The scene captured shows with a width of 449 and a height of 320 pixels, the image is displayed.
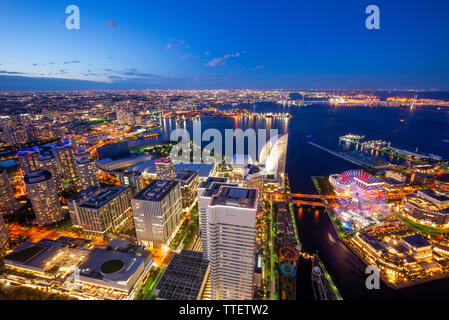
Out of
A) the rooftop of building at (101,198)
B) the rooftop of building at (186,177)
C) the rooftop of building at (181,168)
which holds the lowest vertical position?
the rooftop of building at (101,198)

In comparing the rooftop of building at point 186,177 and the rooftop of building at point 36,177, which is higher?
the rooftop of building at point 36,177

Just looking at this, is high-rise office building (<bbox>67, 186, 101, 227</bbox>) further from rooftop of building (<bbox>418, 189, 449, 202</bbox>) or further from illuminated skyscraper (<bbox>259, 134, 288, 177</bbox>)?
rooftop of building (<bbox>418, 189, 449, 202</bbox>)

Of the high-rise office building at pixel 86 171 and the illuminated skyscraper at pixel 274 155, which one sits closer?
the high-rise office building at pixel 86 171

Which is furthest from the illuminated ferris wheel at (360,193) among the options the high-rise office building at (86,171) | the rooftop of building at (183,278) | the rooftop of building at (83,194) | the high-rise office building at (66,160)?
A: the high-rise office building at (66,160)

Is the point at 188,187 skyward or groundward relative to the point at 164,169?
groundward

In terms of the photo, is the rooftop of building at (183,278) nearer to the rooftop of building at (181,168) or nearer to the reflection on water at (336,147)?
the reflection on water at (336,147)

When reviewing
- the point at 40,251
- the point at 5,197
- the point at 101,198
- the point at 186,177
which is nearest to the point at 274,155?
the point at 186,177

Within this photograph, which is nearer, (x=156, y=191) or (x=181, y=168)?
(x=156, y=191)

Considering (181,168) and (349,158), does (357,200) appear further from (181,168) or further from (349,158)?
(181,168)
